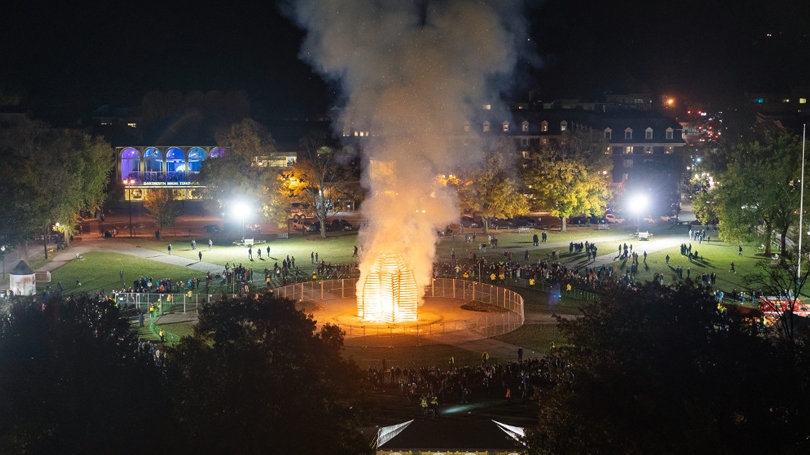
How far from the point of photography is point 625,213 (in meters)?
82.8

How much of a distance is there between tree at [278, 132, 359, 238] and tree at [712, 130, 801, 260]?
1112 inches

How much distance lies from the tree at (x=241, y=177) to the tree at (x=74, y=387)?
158 ft

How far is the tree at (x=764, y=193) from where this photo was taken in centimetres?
5622

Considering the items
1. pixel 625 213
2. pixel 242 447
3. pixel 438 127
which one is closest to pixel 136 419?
pixel 242 447

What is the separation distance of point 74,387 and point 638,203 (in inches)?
2474

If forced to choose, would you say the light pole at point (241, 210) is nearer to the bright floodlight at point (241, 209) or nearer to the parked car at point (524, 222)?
the bright floodlight at point (241, 209)

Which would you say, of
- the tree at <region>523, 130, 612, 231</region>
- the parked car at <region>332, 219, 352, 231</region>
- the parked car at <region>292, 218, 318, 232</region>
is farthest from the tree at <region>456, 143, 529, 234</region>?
the parked car at <region>292, 218, 318, 232</region>

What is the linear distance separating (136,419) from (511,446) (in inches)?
337

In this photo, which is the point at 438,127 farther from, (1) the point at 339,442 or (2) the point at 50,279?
(1) the point at 339,442

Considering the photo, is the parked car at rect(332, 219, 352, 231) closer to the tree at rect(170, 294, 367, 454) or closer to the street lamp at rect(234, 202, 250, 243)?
the street lamp at rect(234, 202, 250, 243)

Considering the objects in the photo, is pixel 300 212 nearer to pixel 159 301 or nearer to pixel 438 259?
pixel 438 259

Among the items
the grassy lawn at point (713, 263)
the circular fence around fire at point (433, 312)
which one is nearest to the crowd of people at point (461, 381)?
the circular fence around fire at point (433, 312)

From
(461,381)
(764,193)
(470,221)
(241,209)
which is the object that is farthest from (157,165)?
(461,381)

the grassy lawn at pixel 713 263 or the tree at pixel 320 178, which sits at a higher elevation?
the tree at pixel 320 178
